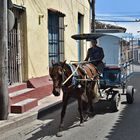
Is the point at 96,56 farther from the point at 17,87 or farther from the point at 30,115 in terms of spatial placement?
the point at 17,87

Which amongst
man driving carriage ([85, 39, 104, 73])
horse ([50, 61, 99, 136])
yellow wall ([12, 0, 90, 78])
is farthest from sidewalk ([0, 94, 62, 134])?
man driving carriage ([85, 39, 104, 73])

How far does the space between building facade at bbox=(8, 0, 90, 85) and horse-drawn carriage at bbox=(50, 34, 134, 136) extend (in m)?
2.14

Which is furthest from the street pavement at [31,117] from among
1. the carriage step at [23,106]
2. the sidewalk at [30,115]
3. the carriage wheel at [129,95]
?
the carriage wheel at [129,95]

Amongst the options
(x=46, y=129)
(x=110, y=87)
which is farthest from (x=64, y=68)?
(x=110, y=87)

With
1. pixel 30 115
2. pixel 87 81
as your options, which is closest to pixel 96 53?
pixel 87 81

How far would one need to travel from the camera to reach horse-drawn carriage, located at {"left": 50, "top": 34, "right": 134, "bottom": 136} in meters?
9.70

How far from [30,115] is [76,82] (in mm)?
1884

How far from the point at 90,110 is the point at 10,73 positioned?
124 inches

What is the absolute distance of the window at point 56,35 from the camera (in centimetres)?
1798

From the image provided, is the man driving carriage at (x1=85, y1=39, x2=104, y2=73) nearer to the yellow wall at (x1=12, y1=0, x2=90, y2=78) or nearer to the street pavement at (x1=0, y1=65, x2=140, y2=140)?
the street pavement at (x1=0, y1=65, x2=140, y2=140)

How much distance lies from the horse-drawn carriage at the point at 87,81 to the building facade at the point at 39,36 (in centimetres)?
214

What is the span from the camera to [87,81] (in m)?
10.9

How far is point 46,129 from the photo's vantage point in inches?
409

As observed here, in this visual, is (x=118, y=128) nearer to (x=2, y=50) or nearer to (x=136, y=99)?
(x=2, y=50)
